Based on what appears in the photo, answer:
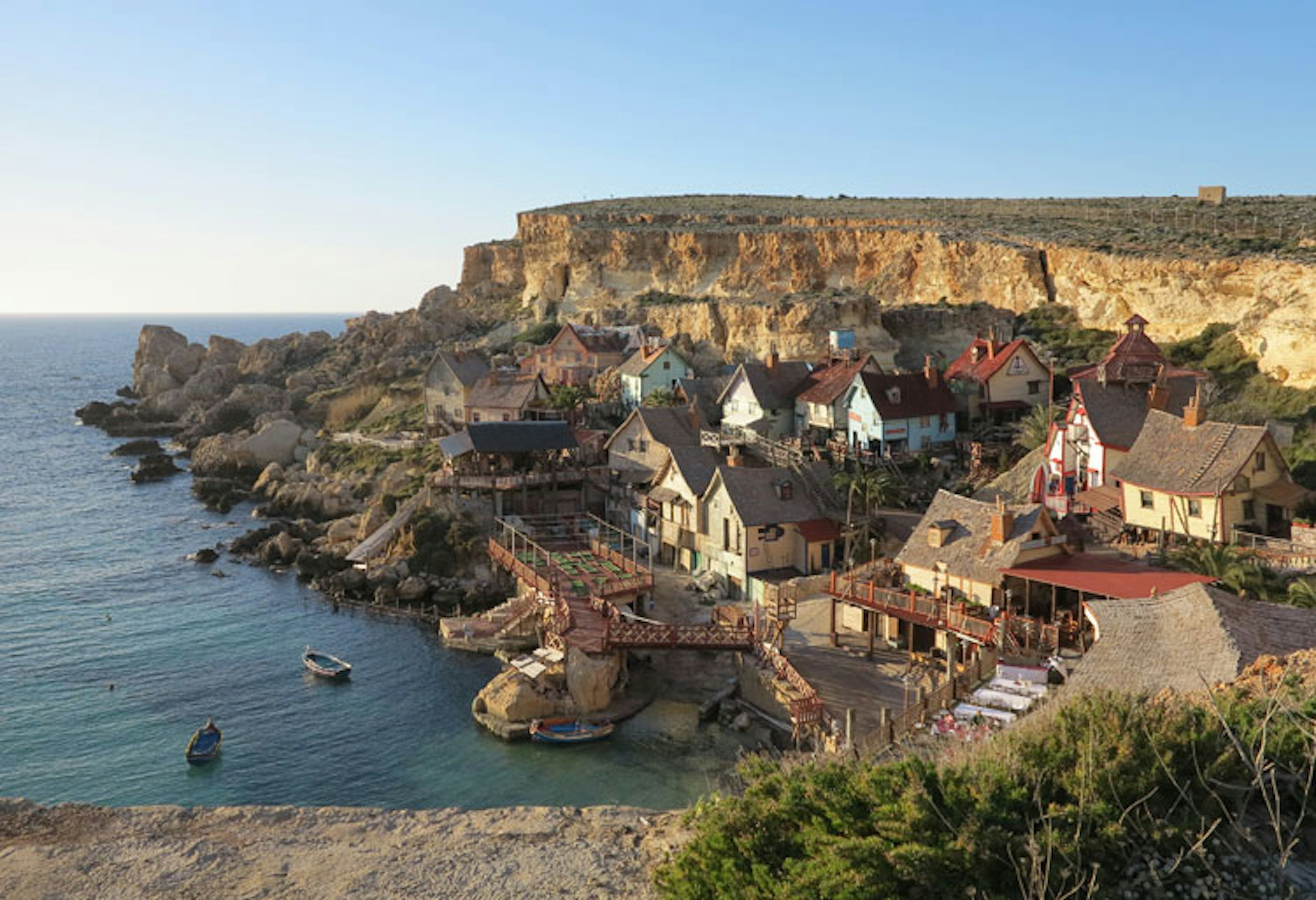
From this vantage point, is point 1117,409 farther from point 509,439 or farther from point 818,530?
point 509,439

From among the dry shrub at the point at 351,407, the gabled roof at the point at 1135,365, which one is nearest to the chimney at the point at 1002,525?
the gabled roof at the point at 1135,365

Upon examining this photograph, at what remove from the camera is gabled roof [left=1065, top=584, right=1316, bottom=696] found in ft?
80.9

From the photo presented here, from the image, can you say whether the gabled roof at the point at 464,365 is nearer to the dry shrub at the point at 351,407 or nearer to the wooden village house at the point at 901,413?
the dry shrub at the point at 351,407

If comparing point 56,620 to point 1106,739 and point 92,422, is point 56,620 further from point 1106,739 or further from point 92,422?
point 92,422

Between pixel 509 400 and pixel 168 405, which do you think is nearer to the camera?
pixel 509 400

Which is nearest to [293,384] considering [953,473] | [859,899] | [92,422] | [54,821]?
[92,422]

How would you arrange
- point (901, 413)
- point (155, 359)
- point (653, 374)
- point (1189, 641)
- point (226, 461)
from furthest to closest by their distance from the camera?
point (155, 359) < point (226, 461) < point (653, 374) < point (901, 413) < point (1189, 641)

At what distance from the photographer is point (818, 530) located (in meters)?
44.1

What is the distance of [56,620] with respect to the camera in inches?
1902

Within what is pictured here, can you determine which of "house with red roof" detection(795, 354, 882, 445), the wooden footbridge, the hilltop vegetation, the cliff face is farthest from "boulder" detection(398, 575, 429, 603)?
the hilltop vegetation

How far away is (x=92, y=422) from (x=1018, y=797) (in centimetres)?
11904

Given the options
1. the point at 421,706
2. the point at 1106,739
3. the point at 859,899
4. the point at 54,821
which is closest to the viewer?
the point at 859,899

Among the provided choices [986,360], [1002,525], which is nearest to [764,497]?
[1002,525]

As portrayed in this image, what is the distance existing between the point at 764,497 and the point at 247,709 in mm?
21415
